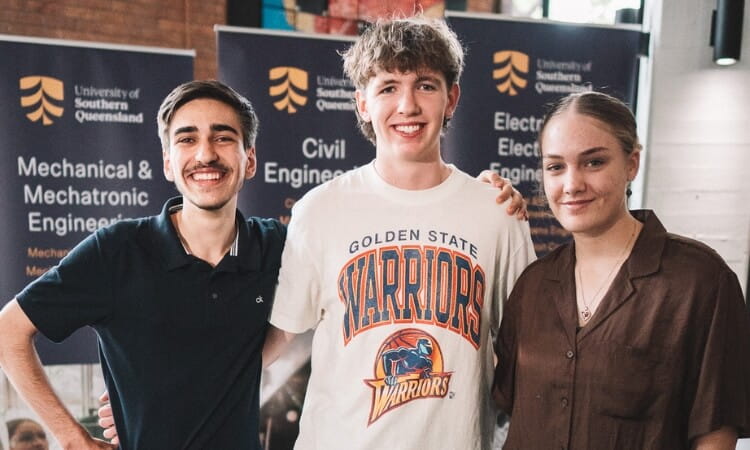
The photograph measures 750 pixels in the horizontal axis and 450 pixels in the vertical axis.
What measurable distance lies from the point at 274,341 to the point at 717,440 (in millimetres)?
1241

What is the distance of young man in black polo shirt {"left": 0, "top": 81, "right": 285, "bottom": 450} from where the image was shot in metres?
1.65

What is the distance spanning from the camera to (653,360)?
1.28 m

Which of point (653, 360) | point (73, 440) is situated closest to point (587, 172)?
point (653, 360)

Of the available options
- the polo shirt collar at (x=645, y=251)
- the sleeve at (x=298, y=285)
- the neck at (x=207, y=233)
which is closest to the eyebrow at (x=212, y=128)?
the neck at (x=207, y=233)

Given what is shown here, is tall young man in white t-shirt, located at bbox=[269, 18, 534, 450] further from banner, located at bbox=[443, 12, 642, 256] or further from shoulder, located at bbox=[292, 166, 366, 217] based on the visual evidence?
banner, located at bbox=[443, 12, 642, 256]

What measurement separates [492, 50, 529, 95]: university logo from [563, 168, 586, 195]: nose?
236 centimetres

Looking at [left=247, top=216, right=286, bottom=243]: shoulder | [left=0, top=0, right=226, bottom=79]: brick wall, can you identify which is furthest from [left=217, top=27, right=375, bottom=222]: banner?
[left=247, top=216, right=286, bottom=243]: shoulder

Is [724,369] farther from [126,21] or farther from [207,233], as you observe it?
[126,21]

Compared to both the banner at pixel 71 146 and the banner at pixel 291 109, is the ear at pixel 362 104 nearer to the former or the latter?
the banner at pixel 291 109

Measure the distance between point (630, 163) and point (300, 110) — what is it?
2.39 m

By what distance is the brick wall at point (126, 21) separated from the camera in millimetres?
4055

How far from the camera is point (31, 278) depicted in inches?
131

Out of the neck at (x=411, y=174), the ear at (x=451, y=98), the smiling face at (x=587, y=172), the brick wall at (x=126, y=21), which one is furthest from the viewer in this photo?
the brick wall at (x=126, y=21)

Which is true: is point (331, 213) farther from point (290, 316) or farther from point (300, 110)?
point (300, 110)
